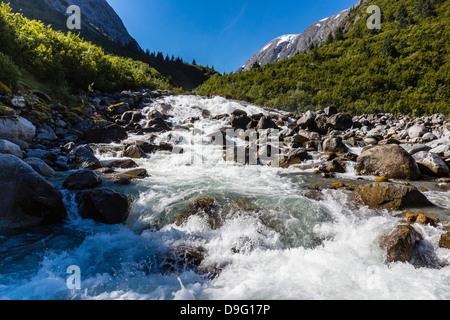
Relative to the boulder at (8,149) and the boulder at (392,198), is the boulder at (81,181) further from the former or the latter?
the boulder at (392,198)

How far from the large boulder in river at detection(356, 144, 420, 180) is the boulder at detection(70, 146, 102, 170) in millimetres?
8879

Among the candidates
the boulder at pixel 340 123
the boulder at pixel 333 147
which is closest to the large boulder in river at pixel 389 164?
the boulder at pixel 333 147

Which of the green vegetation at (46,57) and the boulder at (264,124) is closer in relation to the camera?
the green vegetation at (46,57)

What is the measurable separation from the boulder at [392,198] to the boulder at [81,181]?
6393mm

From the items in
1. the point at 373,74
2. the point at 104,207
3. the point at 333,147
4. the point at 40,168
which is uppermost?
the point at 373,74

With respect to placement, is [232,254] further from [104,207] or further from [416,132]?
[416,132]

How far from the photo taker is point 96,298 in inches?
95.3

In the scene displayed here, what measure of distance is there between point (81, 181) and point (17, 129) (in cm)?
432

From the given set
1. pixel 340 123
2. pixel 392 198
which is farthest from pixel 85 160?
pixel 340 123

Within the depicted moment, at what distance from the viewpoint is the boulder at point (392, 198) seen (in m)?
4.37

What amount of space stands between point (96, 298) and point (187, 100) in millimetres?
20094

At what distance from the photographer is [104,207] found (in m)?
4.13

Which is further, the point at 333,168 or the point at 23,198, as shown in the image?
the point at 333,168
